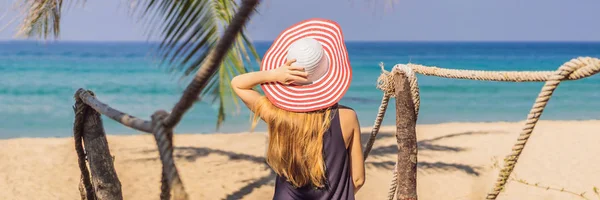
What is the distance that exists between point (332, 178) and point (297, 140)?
0.23 m

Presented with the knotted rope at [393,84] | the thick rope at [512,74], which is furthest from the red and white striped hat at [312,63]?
the thick rope at [512,74]

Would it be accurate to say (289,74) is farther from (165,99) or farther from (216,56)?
(165,99)

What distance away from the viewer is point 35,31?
12.2 ft

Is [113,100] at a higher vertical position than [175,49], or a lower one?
higher

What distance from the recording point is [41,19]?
364 cm

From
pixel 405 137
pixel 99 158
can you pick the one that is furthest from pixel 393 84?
pixel 99 158

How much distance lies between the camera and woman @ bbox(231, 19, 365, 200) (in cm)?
216

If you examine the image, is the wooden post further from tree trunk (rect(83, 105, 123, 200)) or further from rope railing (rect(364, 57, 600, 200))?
tree trunk (rect(83, 105, 123, 200))

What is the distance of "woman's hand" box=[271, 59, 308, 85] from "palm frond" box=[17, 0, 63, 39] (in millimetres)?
1853

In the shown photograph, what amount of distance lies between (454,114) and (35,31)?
14.0 metres

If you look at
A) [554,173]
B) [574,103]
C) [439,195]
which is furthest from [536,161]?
[574,103]

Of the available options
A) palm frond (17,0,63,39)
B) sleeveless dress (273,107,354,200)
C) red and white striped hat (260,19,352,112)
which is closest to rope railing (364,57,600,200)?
red and white striped hat (260,19,352,112)

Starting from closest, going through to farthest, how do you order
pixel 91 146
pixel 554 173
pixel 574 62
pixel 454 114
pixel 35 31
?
pixel 574 62
pixel 91 146
pixel 35 31
pixel 554 173
pixel 454 114

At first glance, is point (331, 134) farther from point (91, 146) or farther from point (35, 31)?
point (35, 31)
